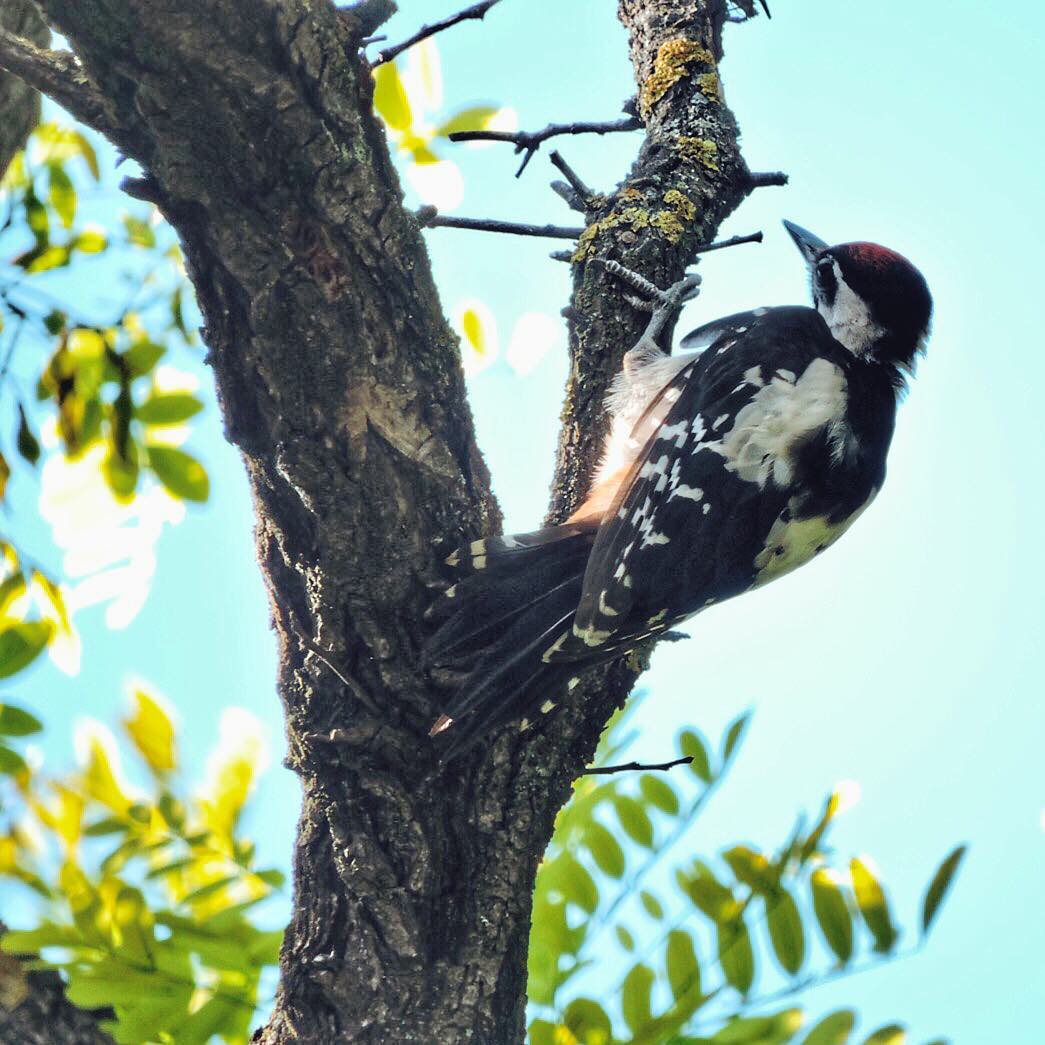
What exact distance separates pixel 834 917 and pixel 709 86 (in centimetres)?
157

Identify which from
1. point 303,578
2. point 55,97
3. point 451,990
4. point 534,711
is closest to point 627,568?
point 534,711

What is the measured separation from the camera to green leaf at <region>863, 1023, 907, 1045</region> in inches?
50.4

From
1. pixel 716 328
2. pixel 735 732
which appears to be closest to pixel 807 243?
pixel 716 328

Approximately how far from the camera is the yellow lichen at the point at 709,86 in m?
2.31

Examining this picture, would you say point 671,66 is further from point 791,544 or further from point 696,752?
point 696,752

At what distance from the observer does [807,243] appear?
9.38 ft

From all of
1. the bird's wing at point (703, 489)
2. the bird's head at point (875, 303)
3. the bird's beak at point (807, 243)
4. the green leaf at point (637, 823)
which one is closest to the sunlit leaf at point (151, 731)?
the bird's wing at point (703, 489)

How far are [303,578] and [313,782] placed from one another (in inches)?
11.6

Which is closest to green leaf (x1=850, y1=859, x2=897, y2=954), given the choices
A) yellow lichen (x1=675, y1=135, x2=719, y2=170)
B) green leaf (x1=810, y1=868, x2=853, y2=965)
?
green leaf (x1=810, y1=868, x2=853, y2=965)

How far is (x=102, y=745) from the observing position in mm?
1635

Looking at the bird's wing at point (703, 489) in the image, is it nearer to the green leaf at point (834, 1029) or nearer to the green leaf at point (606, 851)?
the green leaf at point (606, 851)

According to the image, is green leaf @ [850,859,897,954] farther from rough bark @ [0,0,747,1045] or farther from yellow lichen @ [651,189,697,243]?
yellow lichen @ [651,189,697,243]

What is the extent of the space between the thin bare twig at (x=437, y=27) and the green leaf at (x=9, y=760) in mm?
1028

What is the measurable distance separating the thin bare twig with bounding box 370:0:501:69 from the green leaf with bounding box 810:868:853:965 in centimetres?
126
